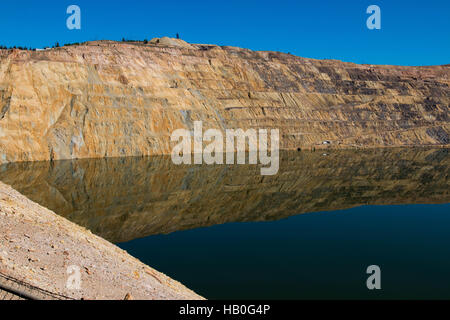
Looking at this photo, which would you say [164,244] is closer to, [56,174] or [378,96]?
[56,174]

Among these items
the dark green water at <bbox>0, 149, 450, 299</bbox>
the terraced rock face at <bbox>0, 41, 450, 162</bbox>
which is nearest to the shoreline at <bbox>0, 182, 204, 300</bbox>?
the dark green water at <bbox>0, 149, 450, 299</bbox>

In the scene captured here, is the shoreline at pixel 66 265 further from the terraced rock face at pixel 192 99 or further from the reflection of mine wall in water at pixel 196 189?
the terraced rock face at pixel 192 99

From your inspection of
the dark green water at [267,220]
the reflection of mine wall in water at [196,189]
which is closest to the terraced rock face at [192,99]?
the reflection of mine wall in water at [196,189]

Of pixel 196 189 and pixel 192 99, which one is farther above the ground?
pixel 192 99

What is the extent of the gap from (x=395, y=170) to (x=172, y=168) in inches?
1038

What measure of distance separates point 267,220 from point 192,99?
4263cm

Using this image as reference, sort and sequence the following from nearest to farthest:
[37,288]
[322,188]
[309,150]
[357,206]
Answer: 1. [37,288]
2. [357,206]
3. [322,188]
4. [309,150]

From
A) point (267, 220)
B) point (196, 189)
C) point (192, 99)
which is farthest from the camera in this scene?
point (192, 99)

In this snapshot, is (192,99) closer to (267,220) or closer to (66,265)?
(267,220)

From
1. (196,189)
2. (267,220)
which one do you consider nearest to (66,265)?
(267,220)

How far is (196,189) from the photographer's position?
3509 centimetres

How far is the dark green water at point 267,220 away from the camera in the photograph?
1555 cm

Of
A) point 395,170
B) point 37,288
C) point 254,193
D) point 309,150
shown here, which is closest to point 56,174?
point 254,193

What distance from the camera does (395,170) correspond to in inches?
1908
